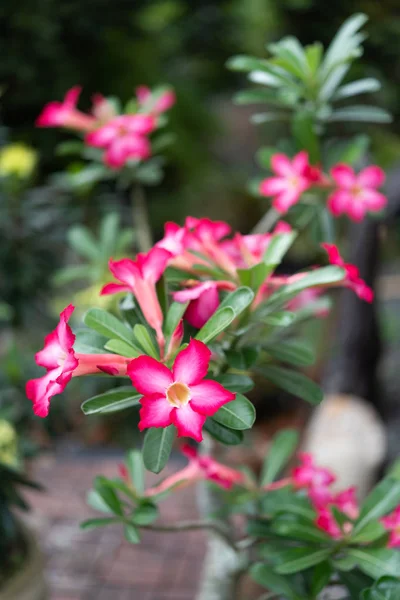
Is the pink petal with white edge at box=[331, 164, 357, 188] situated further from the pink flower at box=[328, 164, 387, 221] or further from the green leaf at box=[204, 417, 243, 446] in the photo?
the green leaf at box=[204, 417, 243, 446]

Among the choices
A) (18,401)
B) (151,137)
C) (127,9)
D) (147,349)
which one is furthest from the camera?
(127,9)

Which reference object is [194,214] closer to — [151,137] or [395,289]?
[151,137]

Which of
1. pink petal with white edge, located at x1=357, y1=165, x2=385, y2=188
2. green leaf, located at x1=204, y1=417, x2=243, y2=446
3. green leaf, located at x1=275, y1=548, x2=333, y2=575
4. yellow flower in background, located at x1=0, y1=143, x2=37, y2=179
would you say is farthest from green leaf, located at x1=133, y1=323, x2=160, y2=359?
yellow flower in background, located at x1=0, y1=143, x2=37, y2=179

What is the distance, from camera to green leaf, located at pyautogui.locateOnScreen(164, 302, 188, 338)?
0.75m

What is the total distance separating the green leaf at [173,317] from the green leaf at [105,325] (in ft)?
0.14

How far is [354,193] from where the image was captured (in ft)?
3.66

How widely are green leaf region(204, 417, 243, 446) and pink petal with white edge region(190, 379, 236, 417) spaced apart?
12cm

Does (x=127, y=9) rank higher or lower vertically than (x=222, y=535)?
higher

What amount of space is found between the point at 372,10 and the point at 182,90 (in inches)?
55.3

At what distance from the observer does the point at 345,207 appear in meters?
1.09

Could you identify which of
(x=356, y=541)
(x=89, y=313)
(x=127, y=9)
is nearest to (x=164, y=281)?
(x=89, y=313)

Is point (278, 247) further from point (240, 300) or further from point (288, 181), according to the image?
point (288, 181)

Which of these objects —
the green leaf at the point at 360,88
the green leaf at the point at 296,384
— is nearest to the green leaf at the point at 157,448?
the green leaf at the point at 296,384

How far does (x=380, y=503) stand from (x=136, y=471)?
1.22 ft
